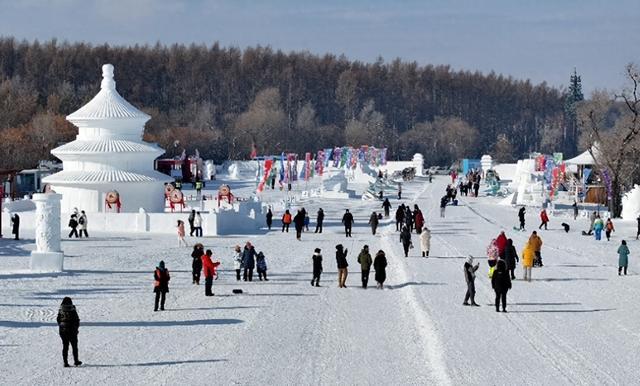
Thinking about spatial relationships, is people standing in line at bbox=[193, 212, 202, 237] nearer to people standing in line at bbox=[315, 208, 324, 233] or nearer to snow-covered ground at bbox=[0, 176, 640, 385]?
people standing in line at bbox=[315, 208, 324, 233]

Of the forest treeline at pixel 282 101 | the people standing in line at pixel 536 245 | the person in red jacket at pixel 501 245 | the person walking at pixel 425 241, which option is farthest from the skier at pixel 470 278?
the forest treeline at pixel 282 101

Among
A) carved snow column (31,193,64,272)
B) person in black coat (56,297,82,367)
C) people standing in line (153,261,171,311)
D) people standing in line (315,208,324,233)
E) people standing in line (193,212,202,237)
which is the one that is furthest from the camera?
people standing in line (315,208,324,233)

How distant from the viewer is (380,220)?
45.0 m

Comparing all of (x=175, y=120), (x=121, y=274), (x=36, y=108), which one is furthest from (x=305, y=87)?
(x=121, y=274)

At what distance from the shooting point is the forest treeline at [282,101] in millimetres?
109750

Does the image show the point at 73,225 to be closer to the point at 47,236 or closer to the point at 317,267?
the point at 47,236

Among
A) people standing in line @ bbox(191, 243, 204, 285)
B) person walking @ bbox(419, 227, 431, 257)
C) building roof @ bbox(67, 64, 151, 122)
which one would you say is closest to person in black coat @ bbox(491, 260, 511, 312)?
people standing in line @ bbox(191, 243, 204, 285)

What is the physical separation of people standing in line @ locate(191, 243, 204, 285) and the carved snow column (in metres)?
3.66

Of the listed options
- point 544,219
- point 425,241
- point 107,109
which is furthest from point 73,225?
point 544,219

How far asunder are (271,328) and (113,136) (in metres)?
26.8

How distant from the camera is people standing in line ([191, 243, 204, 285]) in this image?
21891 mm

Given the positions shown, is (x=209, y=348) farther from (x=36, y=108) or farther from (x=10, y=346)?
(x=36, y=108)

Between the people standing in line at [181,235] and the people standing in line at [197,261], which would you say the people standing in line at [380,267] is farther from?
the people standing in line at [181,235]

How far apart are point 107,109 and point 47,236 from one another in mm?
19318
